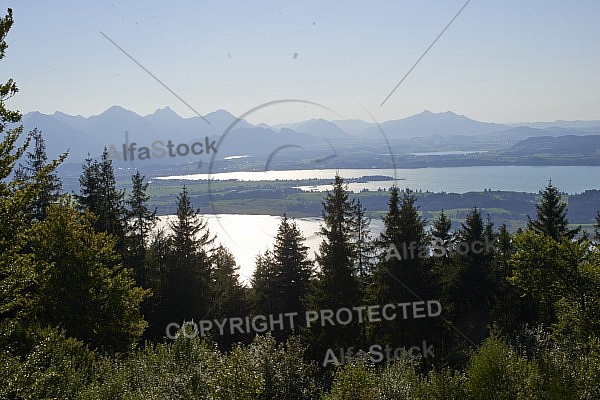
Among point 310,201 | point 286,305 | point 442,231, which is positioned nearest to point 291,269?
point 286,305

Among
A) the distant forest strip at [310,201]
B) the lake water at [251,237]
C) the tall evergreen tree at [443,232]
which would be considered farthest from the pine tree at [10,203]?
the lake water at [251,237]

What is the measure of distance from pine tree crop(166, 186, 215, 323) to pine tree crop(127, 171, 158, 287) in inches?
122

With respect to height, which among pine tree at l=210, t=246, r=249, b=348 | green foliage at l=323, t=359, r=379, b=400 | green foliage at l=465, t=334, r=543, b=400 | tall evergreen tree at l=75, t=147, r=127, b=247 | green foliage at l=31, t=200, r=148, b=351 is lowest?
pine tree at l=210, t=246, r=249, b=348

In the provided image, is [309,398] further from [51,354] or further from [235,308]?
[235,308]

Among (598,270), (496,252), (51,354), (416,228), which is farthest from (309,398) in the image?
(496,252)

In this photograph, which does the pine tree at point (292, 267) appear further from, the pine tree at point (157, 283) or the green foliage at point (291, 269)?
the pine tree at point (157, 283)

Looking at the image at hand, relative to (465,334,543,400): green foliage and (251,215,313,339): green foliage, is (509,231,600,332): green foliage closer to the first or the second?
(465,334,543,400): green foliage

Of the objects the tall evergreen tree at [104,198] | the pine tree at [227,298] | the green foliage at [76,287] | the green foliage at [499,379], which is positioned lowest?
the pine tree at [227,298]

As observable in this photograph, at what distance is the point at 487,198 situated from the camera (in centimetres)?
15750

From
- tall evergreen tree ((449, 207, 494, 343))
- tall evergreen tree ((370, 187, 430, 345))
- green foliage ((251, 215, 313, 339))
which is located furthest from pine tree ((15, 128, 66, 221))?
tall evergreen tree ((449, 207, 494, 343))

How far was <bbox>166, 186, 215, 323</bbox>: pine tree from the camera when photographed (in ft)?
117

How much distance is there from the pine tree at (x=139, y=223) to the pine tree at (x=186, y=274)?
10.2 feet

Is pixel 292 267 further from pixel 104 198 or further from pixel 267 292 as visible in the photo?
pixel 104 198

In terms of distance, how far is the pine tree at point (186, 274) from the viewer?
1407 inches
